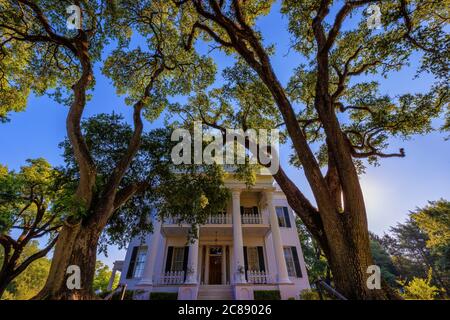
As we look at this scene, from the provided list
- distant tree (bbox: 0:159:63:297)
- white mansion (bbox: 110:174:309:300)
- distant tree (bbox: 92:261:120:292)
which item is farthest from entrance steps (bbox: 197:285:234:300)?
distant tree (bbox: 92:261:120:292)

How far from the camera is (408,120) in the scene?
6.16 meters

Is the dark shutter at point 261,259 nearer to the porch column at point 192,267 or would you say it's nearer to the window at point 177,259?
the porch column at point 192,267

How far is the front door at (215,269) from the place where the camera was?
1203 cm

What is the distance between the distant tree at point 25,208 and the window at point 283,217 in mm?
12500

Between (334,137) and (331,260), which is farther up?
(334,137)

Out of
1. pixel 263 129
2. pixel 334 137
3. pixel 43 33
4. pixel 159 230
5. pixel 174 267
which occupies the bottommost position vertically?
pixel 174 267

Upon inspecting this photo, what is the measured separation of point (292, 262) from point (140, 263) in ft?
31.5

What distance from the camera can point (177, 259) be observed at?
40.4 ft

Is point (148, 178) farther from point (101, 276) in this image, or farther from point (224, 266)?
point (101, 276)

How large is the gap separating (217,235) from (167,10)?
11712 millimetres

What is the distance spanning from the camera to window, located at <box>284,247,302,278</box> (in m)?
12.6

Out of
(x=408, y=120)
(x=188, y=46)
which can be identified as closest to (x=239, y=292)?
(x=408, y=120)

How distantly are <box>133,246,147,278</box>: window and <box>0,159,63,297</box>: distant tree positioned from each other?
16.9 feet
